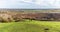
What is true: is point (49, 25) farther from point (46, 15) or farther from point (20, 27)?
point (20, 27)

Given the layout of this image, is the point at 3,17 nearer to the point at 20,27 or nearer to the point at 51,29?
the point at 20,27

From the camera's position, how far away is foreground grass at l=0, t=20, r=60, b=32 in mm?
851

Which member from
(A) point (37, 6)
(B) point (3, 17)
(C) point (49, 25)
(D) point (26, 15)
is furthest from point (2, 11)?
(C) point (49, 25)

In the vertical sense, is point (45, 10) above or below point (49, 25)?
above

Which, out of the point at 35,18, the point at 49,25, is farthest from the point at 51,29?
the point at 35,18

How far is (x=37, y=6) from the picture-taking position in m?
0.92

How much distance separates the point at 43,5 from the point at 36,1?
0.07m

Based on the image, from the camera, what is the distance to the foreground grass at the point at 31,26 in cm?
85

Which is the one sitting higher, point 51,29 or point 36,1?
point 36,1

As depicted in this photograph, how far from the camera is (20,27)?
87cm

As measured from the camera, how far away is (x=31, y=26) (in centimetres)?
88

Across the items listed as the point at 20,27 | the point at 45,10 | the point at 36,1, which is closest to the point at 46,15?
the point at 45,10

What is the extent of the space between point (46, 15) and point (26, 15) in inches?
7.2

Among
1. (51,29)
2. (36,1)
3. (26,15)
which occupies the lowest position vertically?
(51,29)
